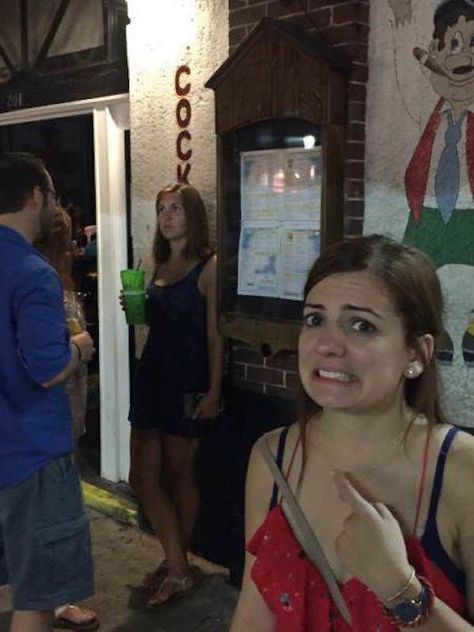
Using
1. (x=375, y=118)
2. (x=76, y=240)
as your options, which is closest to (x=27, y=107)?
(x=76, y=240)

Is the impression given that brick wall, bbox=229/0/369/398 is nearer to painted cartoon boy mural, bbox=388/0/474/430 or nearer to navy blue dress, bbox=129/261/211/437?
painted cartoon boy mural, bbox=388/0/474/430

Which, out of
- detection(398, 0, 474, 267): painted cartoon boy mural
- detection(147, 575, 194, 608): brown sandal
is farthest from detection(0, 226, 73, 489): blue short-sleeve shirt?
detection(398, 0, 474, 267): painted cartoon boy mural

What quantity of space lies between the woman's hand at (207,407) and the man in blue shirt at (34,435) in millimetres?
936

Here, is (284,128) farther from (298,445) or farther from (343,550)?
(343,550)

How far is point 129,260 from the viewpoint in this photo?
15.9 ft

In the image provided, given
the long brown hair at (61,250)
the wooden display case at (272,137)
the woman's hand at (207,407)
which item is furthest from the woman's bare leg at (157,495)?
the long brown hair at (61,250)

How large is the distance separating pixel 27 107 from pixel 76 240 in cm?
91

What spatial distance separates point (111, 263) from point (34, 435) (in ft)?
7.44

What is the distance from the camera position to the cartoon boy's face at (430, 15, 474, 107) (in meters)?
2.81

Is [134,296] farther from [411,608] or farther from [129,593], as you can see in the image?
[411,608]

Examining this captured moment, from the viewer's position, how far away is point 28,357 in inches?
104

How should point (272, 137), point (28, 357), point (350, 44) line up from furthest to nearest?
point (272, 137) → point (350, 44) → point (28, 357)

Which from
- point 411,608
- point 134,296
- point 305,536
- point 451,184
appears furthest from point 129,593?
point 411,608

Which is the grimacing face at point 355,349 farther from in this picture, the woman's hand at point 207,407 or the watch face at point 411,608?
the woman's hand at point 207,407
